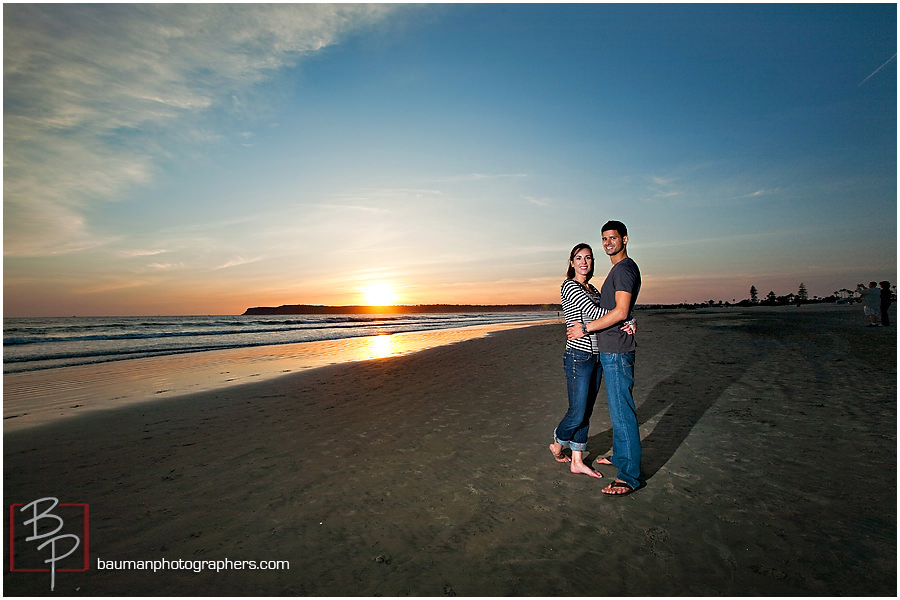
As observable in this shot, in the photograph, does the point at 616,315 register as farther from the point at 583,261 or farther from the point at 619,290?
the point at 583,261

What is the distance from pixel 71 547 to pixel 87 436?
12.8ft

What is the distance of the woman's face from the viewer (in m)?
4.69

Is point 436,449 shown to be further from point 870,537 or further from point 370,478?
point 870,537

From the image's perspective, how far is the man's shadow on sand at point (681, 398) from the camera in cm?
579

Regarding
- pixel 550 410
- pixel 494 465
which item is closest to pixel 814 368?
pixel 550 410

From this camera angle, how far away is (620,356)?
4.36 meters

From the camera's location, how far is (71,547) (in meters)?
3.63

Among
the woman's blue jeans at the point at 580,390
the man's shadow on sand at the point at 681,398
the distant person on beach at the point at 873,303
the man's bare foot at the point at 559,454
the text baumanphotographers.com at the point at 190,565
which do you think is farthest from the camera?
the distant person on beach at the point at 873,303

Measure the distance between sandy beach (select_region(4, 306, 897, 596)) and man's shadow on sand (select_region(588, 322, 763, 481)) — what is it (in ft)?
0.24

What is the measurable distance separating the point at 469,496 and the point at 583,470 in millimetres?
1414

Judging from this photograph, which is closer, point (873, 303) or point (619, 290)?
point (619, 290)

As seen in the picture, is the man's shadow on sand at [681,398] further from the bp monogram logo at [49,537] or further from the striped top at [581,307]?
the bp monogram logo at [49,537]

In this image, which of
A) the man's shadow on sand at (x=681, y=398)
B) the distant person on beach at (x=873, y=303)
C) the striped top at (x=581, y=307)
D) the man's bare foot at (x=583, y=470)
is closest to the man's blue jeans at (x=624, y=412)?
the striped top at (x=581, y=307)

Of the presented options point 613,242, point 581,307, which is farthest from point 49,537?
point 613,242
